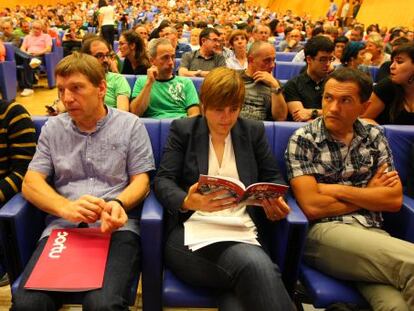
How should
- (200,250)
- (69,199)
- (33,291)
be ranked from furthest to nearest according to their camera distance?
(69,199)
(200,250)
(33,291)

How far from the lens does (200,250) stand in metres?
1.45

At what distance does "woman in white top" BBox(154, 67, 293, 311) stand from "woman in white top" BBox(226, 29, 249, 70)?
2526 millimetres

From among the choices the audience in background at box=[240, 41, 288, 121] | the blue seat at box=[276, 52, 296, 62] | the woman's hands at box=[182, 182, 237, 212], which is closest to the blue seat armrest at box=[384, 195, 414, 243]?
the woman's hands at box=[182, 182, 237, 212]

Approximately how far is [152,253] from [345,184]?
89cm

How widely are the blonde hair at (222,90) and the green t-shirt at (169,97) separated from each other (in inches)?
43.1

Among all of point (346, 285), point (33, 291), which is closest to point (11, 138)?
point (33, 291)

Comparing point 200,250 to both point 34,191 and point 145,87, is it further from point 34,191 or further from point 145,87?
point 145,87

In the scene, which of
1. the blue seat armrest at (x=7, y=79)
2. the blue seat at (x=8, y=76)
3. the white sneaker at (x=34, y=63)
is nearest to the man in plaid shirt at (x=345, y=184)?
the blue seat at (x=8, y=76)

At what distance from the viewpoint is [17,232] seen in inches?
56.9

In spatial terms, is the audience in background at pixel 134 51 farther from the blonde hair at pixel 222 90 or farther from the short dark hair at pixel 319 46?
the blonde hair at pixel 222 90

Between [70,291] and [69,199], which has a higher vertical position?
[69,199]

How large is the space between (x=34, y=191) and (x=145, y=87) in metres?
1.14

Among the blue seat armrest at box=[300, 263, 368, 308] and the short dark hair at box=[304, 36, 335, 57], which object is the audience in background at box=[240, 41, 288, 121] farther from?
the blue seat armrest at box=[300, 263, 368, 308]

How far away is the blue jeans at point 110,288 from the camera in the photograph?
4.15ft
